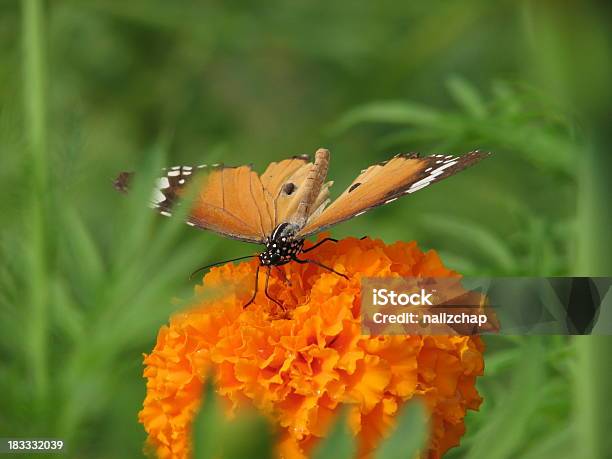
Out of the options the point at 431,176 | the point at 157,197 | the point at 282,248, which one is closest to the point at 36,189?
the point at 157,197

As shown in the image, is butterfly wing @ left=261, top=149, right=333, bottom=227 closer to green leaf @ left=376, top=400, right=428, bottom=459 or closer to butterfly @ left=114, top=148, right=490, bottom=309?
butterfly @ left=114, top=148, right=490, bottom=309

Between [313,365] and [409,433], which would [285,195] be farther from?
[409,433]

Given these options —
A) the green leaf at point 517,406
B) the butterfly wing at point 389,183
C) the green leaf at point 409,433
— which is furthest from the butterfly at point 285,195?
the green leaf at point 409,433

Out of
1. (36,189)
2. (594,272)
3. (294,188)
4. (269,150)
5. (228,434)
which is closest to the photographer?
(228,434)

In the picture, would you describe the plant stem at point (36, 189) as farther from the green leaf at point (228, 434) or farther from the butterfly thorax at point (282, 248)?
the green leaf at point (228, 434)

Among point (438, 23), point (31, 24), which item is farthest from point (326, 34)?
point (31, 24)

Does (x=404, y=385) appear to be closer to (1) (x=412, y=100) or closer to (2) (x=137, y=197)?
(2) (x=137, y=197)
